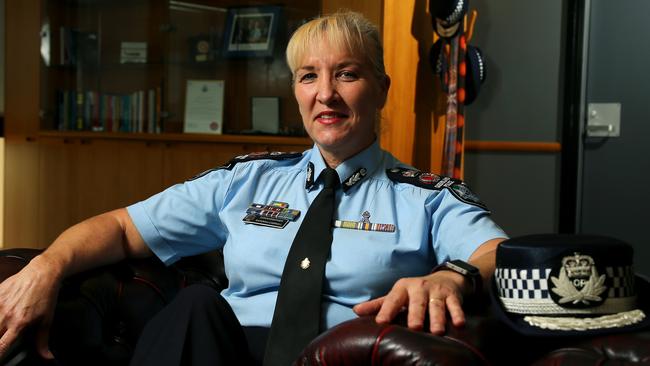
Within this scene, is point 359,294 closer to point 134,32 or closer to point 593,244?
point 593,244

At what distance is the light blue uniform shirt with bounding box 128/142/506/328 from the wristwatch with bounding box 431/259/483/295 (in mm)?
207

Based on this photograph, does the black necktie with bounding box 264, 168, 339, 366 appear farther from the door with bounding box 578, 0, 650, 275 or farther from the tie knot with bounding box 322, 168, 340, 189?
the door with bounding box 578, 0, 650, 275

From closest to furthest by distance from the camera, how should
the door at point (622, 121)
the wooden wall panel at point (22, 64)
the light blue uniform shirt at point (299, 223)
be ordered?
the light blue uniform shirt at point (299, 223), the door at point (622, 121), the wooden wall panel at point (22, 64)

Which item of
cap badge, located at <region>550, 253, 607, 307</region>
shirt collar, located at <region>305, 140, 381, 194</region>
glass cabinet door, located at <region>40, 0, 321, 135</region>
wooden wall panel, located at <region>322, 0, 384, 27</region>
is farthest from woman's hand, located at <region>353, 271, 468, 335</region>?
glass cabinet door, located at <region>40, 0, 321, 135</region>

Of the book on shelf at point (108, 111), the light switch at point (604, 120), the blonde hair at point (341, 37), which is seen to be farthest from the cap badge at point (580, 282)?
the book on shelf at point (108, 111)

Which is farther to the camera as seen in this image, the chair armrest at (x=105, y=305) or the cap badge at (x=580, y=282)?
the chair armrest at (x=105, y=305)

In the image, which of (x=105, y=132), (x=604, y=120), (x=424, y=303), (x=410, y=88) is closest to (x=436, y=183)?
(x=424, y=303)

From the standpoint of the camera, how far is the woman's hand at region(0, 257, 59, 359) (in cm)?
145

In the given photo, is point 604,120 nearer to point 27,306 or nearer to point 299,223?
point 299,223

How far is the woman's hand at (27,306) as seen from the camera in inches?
57.1

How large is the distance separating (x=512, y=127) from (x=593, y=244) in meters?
2.98

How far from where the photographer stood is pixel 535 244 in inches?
44.9

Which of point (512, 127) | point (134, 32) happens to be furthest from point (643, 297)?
point (134, 32)

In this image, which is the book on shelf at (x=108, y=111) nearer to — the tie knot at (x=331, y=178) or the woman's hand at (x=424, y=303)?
the tie knot at (x=331, y=178)
